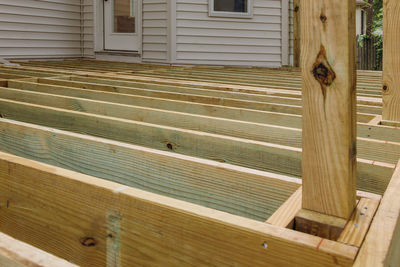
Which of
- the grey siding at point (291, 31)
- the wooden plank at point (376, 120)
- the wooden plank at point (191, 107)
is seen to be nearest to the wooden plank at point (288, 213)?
the wooden plank at point (191, 107)

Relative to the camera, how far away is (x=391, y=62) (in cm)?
219

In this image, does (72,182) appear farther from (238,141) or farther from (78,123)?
(78,123)

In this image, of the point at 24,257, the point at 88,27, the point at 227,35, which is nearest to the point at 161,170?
the point at 24,257

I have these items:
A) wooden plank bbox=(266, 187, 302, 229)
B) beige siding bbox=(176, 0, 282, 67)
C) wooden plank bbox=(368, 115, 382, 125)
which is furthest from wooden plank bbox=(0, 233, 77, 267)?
beige siding bbox=(176, 0, 282, 67)

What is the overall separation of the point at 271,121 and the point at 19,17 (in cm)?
630

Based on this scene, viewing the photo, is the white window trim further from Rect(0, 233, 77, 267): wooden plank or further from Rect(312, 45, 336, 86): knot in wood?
Rect(0, 233, 77, 267): wooden plank

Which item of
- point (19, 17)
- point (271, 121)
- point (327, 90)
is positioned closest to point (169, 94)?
point (271, 121)

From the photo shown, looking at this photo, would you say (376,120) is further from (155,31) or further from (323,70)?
(155,31)

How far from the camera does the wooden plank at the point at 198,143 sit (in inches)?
54.6

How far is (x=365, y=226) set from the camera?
93 cm

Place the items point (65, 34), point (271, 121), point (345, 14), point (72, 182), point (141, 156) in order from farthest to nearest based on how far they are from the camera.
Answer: point (65, 34), point (271, 121), point (141, 156), point (72, 182), point (345, 14)

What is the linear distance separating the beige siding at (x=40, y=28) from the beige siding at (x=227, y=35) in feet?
7.39

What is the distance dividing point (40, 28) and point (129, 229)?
7.11m

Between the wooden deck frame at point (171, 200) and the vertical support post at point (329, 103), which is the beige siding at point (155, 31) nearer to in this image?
the wooden deck frame at point (171, 200)
